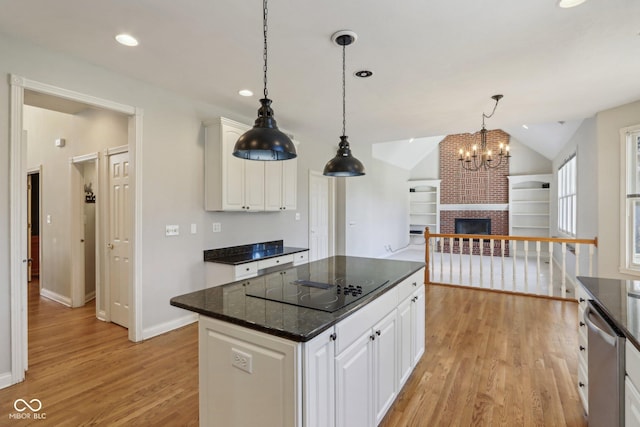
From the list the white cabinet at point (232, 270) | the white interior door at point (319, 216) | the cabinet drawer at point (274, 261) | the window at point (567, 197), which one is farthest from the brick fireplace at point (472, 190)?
the white cabinet at point (232, 270)

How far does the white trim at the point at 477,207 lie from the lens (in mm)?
9391

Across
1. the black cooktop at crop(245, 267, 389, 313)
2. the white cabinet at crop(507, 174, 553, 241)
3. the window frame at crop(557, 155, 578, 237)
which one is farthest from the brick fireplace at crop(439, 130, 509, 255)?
the black cooktop at crop(245, 267, 389, 313)

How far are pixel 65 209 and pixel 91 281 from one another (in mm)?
1132

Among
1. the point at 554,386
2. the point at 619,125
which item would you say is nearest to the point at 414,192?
the point at 619,125

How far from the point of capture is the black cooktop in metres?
1.66

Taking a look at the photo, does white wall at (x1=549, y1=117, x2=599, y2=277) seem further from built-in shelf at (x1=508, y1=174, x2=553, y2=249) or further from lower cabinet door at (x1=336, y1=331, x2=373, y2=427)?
lower cabinet door at (x1=336, y1=331, x2=373, y2=427)

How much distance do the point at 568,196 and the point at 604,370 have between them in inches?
241

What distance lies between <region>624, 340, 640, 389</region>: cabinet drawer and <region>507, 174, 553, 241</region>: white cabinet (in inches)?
356

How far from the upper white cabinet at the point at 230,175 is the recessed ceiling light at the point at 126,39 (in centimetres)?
123

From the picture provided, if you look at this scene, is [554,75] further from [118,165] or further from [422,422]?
[118,165]

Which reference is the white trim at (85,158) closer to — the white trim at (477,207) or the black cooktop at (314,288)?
the black cooktop at (314,288)

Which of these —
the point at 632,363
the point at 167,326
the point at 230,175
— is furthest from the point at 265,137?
the point at 167,326

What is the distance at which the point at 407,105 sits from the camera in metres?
3.79

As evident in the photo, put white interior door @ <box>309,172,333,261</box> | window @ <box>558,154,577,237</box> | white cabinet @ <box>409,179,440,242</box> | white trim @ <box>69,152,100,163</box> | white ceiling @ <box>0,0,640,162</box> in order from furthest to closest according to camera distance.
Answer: white cabinet @ <box>409,179,440,242</box>, window @ <box>558,154,577,237</box>, white interior door @ <box>309,172,333,261</box>, white trim @ <box>69,152,100,163</box>, white ceiling @ <box>0,0,640,162</box>
